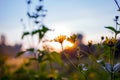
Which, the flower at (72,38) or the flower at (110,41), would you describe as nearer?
the flower at (110,41)

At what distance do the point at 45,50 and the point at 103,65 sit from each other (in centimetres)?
185

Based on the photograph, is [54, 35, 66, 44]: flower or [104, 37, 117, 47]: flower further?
[54, 35, 66, 44]: flower

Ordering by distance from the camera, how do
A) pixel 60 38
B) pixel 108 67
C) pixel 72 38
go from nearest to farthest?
pixel 108 67, pixel 72 38, pixel 60 38

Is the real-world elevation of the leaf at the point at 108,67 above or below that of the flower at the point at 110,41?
below

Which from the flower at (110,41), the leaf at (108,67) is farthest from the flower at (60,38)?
the leaf at (108,67)

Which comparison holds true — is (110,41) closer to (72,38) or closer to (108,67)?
(108,67)

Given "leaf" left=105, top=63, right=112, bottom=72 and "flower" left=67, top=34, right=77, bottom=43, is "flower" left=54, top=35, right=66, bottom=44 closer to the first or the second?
"flower" left=67, top=34, right=77, bottom=43

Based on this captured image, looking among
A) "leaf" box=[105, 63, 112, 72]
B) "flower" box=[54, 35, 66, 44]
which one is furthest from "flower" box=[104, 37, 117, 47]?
"flower" box=[54, 35, 66, 44]

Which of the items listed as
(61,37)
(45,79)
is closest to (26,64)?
(45,79)

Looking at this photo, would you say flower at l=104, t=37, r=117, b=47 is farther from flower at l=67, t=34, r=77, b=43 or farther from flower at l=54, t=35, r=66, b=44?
flower at l=54, t=35, r=66, b=44

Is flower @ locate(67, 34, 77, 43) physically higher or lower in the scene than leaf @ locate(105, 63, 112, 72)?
higher

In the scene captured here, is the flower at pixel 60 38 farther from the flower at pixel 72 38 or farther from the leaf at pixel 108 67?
the leaf at pixel 108 67

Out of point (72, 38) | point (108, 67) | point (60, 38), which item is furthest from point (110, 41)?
point (60, 38)

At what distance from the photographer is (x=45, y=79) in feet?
18.4
